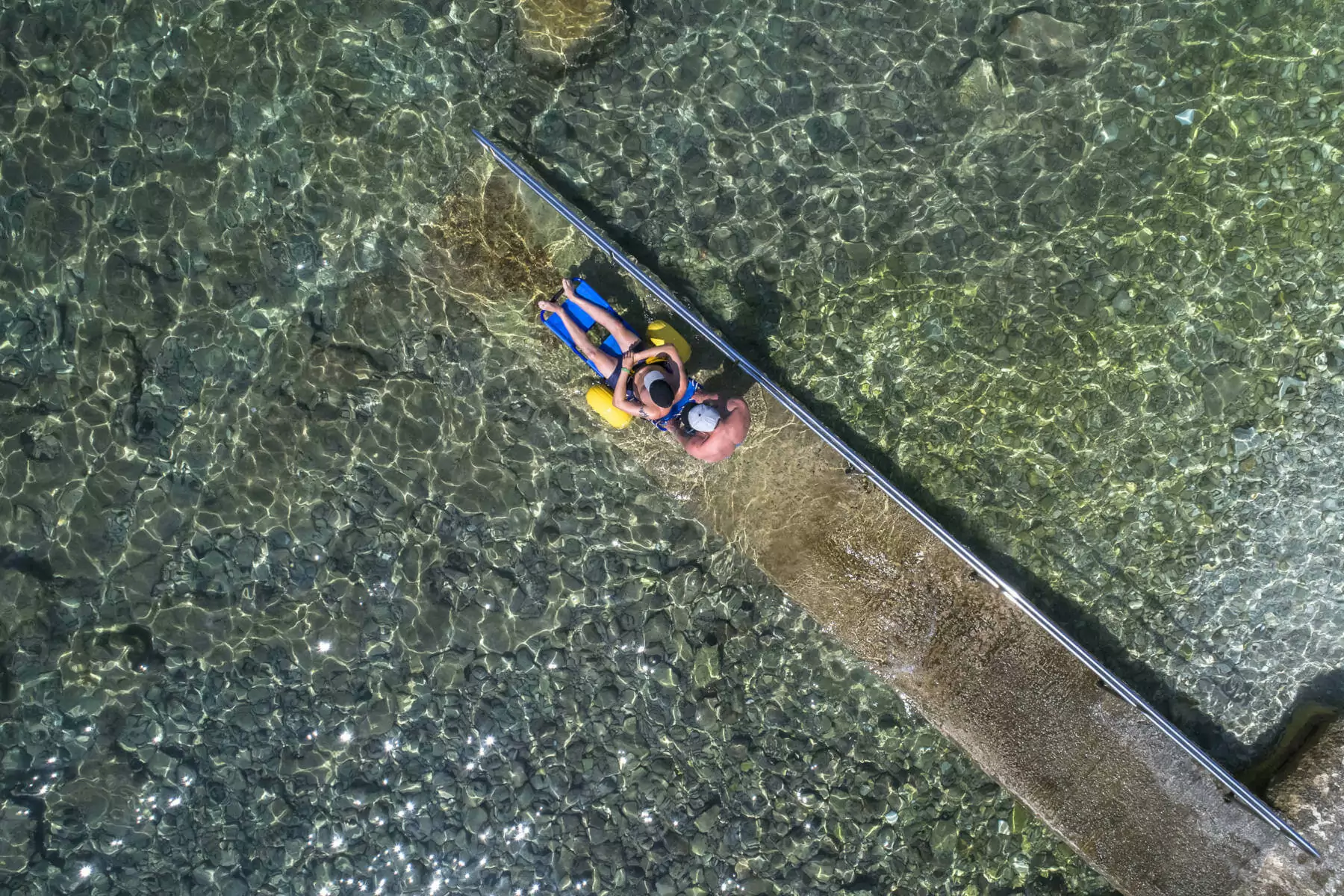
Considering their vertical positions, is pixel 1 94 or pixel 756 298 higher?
pixel 756 298

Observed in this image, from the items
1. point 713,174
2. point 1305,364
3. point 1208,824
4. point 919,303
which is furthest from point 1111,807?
point 713,174

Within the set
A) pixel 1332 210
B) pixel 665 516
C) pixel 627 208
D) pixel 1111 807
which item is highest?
pixel 1332 210

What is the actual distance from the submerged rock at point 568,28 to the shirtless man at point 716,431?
9.76 feet

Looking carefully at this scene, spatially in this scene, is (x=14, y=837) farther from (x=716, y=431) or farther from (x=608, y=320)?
(x=716, y=431)

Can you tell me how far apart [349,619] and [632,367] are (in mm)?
3235

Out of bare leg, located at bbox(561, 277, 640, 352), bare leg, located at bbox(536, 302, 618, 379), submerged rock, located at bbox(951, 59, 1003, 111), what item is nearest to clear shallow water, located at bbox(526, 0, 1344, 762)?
submerged rock, located at bbox(951, 59, 1003, 111)

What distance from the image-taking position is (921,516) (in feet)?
19.1

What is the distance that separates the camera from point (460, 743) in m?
6.30

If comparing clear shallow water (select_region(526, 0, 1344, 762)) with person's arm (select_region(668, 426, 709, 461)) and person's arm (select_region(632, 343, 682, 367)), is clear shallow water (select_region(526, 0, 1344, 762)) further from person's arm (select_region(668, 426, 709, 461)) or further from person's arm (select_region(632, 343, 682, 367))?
person's arm (select_region(668, 426, 709, 461))

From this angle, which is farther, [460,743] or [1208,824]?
[460,743]

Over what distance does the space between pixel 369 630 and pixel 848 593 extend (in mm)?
3952

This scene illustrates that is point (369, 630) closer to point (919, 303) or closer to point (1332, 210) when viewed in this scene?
point (919, 303)

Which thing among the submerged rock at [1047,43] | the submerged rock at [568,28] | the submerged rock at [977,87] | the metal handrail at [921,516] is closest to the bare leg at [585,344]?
the metal handrail at [921,516]

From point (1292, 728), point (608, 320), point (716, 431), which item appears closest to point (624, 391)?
point (608, 320)
